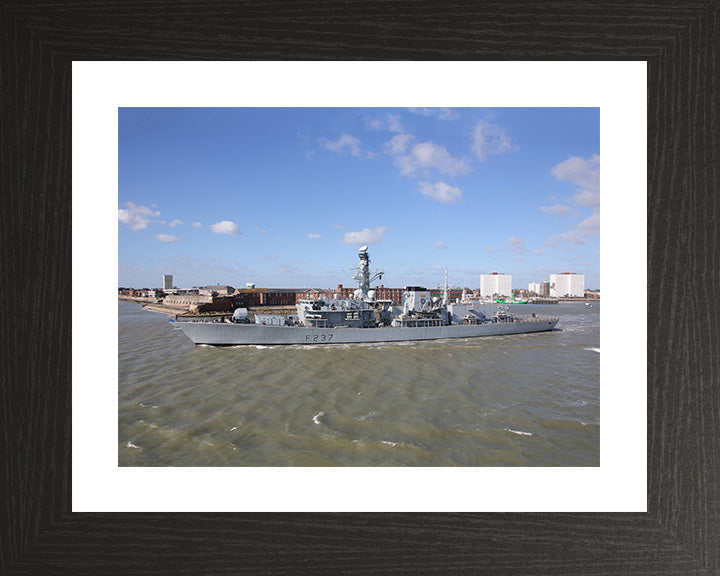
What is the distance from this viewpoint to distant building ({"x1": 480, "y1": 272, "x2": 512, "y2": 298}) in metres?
7.16

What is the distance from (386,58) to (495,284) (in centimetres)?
712

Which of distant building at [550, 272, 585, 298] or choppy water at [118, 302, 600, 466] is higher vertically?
distant building at [550, 272, 585, 298]

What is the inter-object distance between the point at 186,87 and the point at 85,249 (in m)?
1.10

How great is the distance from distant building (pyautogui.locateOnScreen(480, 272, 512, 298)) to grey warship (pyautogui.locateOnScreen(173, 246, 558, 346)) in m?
2.91

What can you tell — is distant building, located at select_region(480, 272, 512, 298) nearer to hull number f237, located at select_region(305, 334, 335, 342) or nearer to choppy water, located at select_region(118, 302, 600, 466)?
choppy water, located at select_region(118, 302, 600, 466)

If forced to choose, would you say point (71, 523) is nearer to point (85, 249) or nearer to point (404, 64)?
point (85, 249)

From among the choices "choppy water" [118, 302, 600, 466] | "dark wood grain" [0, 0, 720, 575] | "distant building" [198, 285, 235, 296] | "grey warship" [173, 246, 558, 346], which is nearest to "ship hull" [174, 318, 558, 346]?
"grey warship" [173, 246, 558, 346]

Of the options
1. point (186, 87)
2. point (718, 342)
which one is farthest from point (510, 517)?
point (186, 87)

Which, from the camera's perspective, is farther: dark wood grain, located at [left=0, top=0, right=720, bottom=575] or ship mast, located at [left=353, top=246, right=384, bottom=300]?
ship mast, located at [left=353, top=246, right=384, bottom=300]

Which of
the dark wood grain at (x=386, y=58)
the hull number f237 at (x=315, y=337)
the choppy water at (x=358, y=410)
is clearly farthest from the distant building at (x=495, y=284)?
the dark wood grain at (x=386, y=58)

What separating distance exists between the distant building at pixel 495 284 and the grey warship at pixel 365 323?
291cm

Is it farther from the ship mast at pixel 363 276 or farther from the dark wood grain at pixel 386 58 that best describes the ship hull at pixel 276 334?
the dark wood grain at pixel 386 58

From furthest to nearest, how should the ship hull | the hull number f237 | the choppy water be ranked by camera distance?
1. the hull number f237
2. the ship hull
3. the choppy water

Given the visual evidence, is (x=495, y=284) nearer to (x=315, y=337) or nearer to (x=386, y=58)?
(x=315, y=337)
